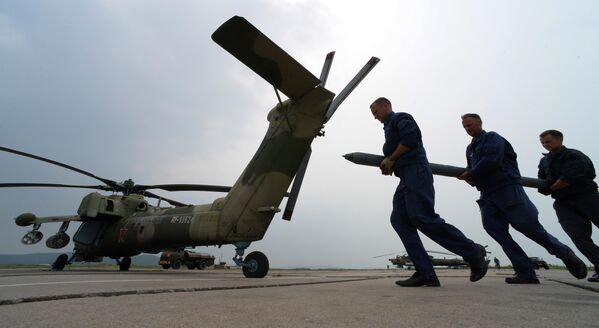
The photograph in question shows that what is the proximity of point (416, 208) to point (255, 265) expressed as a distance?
3276 mm

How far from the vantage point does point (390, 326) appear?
1138 mm

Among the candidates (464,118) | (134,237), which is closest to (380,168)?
(464,118)

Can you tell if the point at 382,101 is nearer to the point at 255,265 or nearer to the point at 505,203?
the point at 505,203

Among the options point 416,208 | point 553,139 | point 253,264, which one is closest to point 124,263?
point 253,264

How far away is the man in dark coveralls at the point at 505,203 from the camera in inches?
150

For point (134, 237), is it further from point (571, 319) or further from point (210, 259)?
point (210, 259)

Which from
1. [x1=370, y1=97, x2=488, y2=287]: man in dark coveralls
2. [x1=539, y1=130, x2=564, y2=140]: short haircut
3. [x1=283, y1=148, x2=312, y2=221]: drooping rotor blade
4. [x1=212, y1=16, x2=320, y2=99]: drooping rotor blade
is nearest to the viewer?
Result: [x1=370, y1=97, x2=488, y2=287]: man in dark coveralls

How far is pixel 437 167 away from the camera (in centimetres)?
377

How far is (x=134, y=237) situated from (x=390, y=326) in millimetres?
8430

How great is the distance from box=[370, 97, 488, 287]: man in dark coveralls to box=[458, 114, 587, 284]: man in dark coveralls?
863 mm

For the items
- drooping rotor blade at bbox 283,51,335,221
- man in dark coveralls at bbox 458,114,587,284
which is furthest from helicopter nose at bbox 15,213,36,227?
man in dark coveralls at bbox 458,114,587,284

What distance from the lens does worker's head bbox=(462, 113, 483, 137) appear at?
13.8ft

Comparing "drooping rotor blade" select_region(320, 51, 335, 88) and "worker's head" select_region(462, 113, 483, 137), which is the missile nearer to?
"worker's head" select_region(462, 113, 483, 137)

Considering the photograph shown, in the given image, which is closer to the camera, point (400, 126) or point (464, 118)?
point (400, 126)
